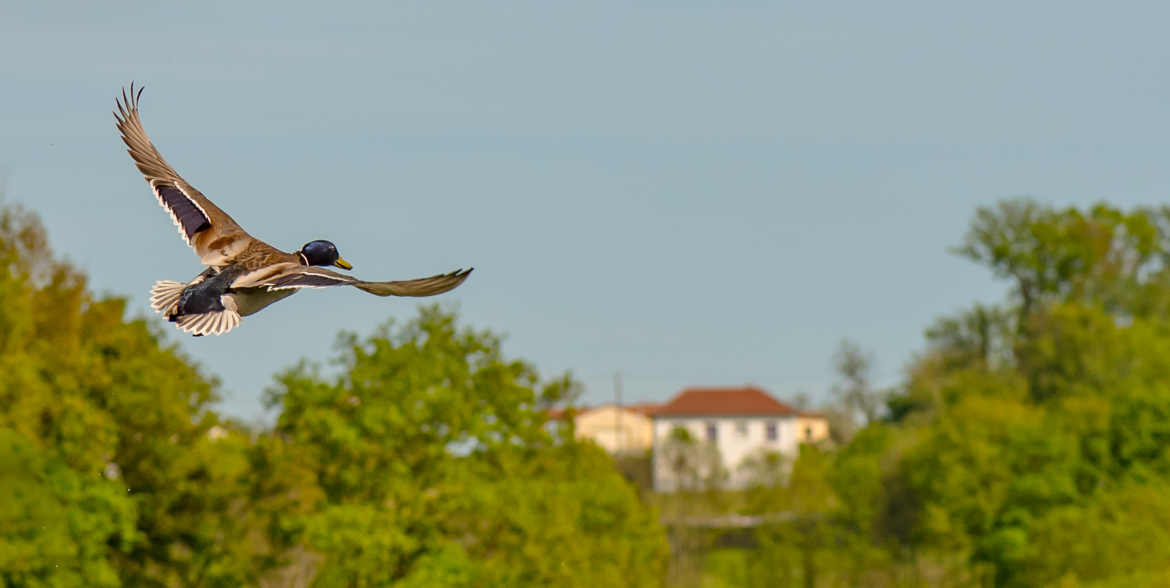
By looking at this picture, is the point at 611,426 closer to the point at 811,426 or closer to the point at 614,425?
the point at 614,425

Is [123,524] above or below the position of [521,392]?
below

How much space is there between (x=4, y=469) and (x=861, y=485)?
5219 cm

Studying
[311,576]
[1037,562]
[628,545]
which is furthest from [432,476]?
[1037,562]

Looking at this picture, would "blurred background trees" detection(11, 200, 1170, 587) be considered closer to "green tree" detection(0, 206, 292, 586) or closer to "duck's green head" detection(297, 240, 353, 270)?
"green tree" detection(0, 206, 292, 586)

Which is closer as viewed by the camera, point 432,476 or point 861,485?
point 432,476

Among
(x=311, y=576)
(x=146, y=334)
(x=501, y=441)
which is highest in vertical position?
(x=146, y=334)

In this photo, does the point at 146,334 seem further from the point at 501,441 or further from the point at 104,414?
the point at 501,441

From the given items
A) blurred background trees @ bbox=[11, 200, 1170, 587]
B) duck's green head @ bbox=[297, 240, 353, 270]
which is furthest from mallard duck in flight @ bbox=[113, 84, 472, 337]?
blurred background trees @ bbox=[11, 200, 1170, 587]

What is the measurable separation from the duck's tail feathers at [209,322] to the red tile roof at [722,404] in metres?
148

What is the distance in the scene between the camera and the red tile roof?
159500 mm

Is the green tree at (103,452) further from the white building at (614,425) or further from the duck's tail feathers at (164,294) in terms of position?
the white building at (614,425)

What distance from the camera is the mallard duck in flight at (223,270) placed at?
10578 mm

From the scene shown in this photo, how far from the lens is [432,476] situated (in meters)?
37.3

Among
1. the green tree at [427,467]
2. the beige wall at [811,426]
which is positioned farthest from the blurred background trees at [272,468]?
the beige wall at [811,426]
